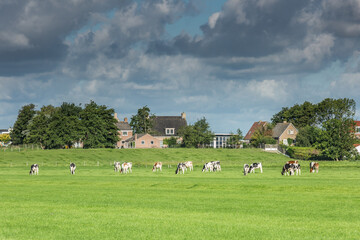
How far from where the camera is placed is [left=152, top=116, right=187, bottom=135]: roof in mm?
177125

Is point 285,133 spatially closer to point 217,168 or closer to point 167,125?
point 167,125

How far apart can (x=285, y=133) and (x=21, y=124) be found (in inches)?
3255

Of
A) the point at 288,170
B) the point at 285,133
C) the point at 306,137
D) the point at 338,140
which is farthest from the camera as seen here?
the point at 285,133

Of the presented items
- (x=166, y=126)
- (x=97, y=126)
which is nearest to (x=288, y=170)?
(x=97, y=126)

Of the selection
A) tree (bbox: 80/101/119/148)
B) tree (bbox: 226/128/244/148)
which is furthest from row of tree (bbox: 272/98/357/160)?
tree (bbox: 80/101/119/148)

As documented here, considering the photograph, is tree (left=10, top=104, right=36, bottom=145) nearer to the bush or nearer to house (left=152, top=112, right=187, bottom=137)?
house (left=152, top=112, right=187, bottom=137)

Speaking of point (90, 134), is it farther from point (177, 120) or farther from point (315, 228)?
point (315, 228)

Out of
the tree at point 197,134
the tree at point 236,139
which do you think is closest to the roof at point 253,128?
the tree at point 236,139

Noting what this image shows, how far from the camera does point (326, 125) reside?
11588 centimetres

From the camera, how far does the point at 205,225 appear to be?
58.9 ft

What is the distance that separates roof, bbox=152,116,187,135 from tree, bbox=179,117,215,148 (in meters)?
25.4

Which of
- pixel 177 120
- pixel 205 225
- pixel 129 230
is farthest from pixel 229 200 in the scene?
pixel 177 120

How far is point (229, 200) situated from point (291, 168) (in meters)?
31.5

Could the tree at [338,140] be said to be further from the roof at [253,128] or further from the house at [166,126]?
the roof at [253,128]
